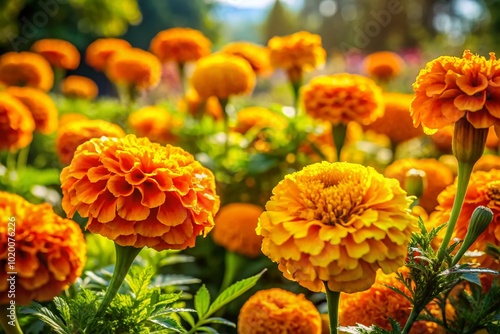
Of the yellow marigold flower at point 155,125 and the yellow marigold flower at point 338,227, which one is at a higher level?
the yellow marigold flower at point 155,125

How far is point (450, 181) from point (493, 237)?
875 mm

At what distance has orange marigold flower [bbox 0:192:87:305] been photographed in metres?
1.06

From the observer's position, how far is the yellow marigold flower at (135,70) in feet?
9.98

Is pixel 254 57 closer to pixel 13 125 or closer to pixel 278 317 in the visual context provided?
pixel 13 125

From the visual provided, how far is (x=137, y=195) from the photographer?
1.04 metres

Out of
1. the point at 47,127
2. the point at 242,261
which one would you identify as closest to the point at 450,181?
the point at 242,261

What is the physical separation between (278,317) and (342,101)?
928 millimetres

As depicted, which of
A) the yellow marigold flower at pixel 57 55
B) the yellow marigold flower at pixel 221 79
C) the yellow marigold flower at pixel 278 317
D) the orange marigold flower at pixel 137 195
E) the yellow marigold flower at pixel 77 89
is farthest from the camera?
the yellow marigold flower at pixel 77 89

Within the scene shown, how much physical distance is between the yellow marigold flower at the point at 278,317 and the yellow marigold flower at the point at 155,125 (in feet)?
4.54

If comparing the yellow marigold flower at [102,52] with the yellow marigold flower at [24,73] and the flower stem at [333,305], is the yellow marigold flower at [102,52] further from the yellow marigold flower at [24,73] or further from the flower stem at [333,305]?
the flower stem at [333,305]

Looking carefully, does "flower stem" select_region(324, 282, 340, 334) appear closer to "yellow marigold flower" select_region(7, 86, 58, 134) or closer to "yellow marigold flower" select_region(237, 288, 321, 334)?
"yellow marigold flower" select_region(237, 288, 321, 334)

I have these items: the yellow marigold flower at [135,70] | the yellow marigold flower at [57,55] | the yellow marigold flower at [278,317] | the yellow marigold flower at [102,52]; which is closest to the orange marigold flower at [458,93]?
the yellow marigold flower at [278,317]

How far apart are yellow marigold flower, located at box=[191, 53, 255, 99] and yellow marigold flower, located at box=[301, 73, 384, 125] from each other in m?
0.35

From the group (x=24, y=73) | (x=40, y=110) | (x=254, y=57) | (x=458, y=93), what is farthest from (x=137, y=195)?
(x=24, y=73)
